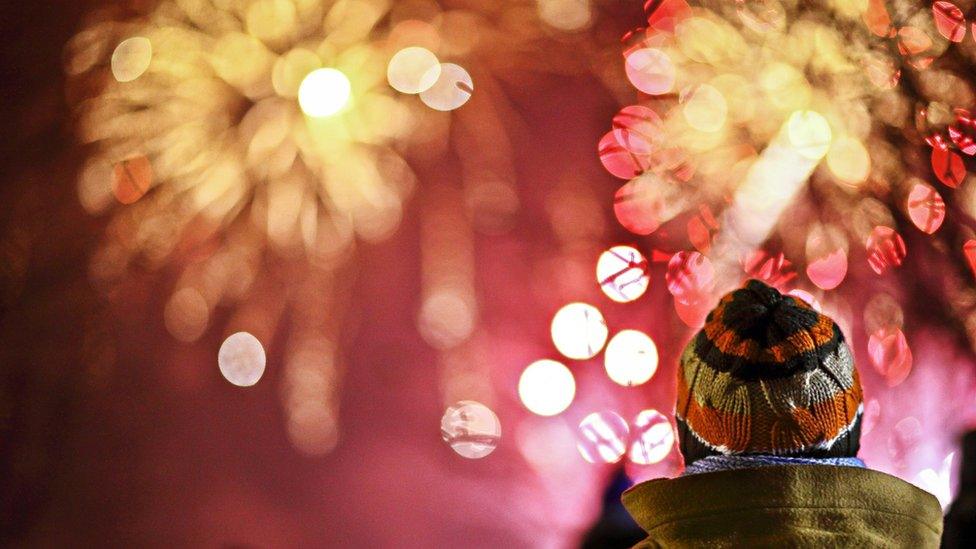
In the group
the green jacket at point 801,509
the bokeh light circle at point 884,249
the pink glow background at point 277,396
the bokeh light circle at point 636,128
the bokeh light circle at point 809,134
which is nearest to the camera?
the green jacket at point 801,509

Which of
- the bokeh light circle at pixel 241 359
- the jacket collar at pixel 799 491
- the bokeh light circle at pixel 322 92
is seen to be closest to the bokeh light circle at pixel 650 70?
the bokeh light circle at pixel 322 92

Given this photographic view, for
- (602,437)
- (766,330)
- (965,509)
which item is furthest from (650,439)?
(766,330)

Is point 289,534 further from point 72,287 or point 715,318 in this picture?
point 715,318

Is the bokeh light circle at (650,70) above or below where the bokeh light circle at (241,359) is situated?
above

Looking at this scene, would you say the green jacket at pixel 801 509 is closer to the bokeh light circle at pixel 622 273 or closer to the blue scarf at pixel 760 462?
the blue scarf at pixel 760 462

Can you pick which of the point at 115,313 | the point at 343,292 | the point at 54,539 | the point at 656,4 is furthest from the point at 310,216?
the point at 656,4

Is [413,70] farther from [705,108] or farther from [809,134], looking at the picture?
[809,134]
